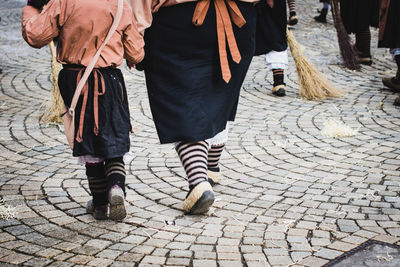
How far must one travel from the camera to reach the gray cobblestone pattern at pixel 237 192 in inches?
131

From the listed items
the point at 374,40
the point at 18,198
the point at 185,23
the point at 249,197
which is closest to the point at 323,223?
the point at 249,197

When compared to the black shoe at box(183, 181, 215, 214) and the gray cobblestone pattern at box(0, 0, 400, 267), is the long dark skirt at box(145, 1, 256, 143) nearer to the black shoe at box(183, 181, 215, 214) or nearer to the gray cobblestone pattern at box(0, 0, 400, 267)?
the black shoe at box(183, 181, 215, 214)

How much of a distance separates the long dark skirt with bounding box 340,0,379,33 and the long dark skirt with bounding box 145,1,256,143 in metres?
5.54

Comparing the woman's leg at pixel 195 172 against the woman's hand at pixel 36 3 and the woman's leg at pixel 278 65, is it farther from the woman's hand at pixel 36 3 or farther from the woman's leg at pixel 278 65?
the woman's leg at pixel 278 65

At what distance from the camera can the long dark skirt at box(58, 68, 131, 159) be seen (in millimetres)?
3461

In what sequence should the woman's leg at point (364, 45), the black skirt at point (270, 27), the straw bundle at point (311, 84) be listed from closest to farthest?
the black skirt at point (270, 27) < the straw bundle at point (311, 84) < the woman's leg at point (364, 45)

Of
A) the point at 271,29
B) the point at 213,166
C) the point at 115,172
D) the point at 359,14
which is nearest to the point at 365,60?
the point at 359,14

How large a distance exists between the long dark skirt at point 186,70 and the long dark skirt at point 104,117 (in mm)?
290

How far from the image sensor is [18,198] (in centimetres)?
410

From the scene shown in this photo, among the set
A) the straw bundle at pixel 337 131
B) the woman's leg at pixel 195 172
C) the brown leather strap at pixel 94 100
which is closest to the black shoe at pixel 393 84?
the straw bundle at pixel 337 131

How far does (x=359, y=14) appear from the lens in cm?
879

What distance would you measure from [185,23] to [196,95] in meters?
0.46

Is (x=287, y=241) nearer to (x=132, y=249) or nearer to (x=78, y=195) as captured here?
(x=132, y=249)

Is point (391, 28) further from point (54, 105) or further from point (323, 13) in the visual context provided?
point (323, 13)
